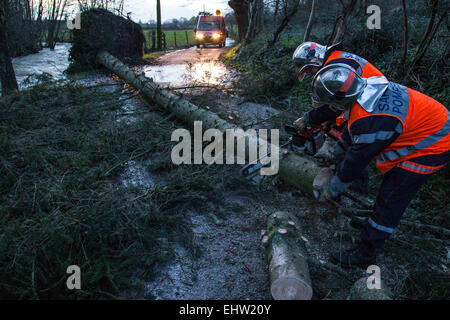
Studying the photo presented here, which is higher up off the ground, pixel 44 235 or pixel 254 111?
pixel 254 111

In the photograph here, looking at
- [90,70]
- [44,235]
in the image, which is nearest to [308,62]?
[44,235]

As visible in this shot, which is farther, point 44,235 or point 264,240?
point 264,240

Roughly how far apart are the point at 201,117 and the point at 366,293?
361cm

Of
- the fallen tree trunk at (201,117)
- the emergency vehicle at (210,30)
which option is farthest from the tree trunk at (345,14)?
the emergency vehicle at (210,30)

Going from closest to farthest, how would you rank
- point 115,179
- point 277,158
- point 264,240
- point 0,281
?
point 0,281 → point 264,240 → point 277,158 → point 115,179

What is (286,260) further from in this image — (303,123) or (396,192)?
(303,123)

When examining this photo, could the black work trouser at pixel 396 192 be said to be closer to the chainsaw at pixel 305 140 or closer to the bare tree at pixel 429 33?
the chainsaw at pixel 305 140

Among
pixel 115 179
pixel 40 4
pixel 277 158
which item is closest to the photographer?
pixel 277 158

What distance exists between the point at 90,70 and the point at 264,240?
1055 centimetres

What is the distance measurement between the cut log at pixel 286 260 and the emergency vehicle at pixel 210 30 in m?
20.0

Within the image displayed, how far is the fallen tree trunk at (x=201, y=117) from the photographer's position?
3.33m

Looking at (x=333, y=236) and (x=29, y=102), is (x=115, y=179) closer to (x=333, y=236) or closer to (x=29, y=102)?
(x=333, y=236)

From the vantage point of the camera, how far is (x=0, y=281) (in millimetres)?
2176

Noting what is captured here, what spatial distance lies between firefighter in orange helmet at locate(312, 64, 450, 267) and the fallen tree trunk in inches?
32.8
